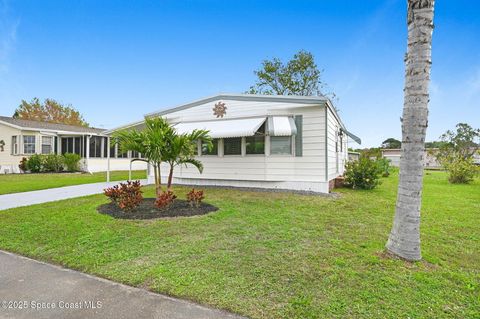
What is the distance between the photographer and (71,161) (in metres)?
23.4

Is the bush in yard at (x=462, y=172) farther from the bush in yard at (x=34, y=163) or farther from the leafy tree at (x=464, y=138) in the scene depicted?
the bush in yard at (x=34, y=163)

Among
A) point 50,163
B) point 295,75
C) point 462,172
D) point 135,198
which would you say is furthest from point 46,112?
point 462,172

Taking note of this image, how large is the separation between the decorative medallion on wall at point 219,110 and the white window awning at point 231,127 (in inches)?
15.4

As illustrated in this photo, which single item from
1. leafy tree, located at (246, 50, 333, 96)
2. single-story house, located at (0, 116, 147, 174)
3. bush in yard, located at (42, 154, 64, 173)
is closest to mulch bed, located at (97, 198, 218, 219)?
single-story house, located at (0, 116, 147, 174)

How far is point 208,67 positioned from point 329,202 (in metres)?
18.3

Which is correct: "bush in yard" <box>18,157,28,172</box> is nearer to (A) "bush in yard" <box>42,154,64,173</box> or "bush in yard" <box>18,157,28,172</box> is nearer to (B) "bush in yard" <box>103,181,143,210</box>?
(A) "bush in yard" <box>42,154,64,173</box>

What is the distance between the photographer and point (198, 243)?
17.5 feet

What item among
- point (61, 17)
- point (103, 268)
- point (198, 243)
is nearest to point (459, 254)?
point (198, 243)

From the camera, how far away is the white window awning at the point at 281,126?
11006 mm

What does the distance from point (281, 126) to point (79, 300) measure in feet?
31.0

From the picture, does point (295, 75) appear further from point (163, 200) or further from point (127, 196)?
point (127, 196)

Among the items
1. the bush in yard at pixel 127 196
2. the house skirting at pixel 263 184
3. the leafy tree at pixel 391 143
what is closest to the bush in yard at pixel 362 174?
the house skirting at pixel 263 184

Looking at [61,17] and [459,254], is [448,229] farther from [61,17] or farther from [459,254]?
[61,17]

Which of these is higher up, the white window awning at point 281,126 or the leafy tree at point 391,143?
the leafy tree at point 391,143
